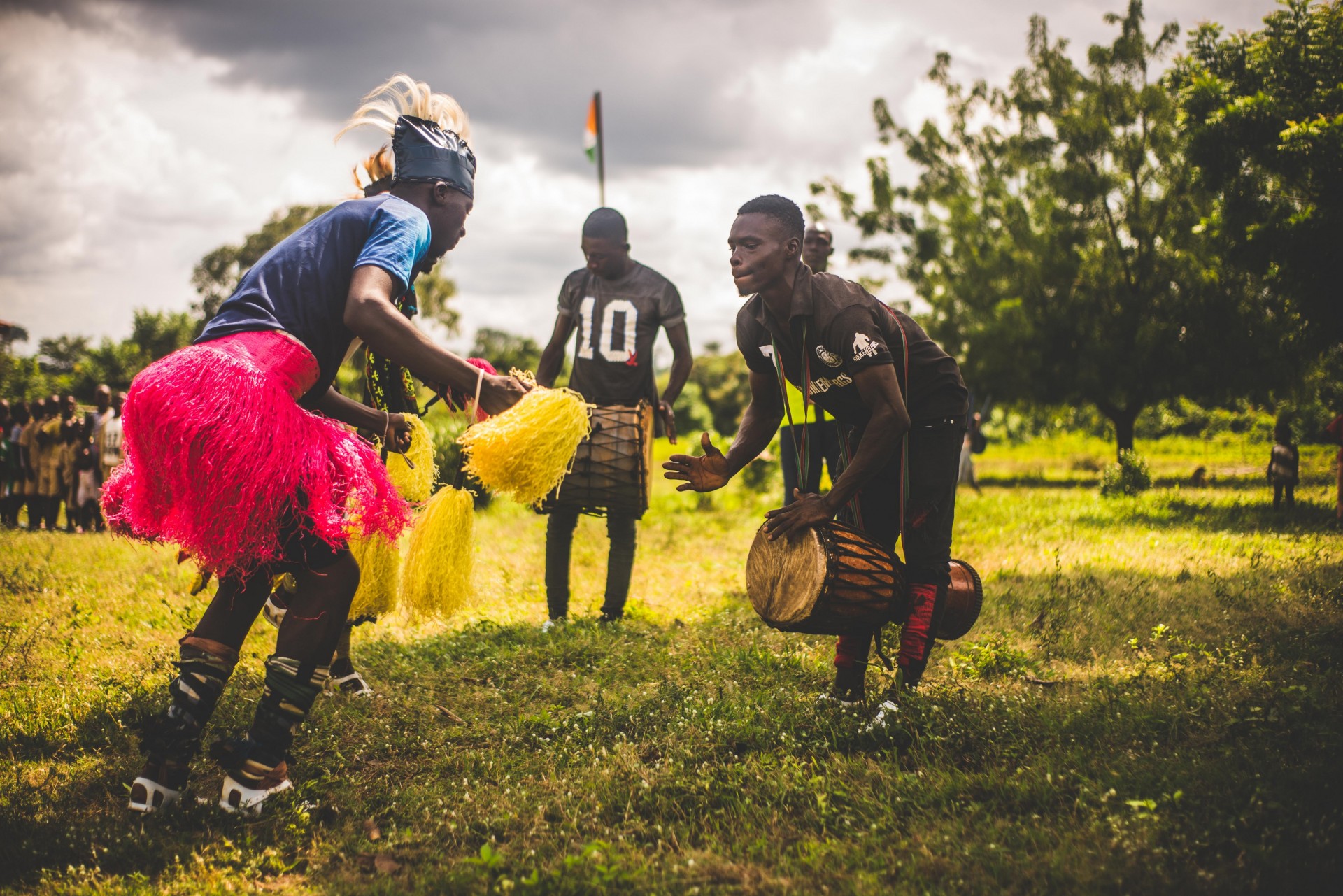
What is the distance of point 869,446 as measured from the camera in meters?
3.44

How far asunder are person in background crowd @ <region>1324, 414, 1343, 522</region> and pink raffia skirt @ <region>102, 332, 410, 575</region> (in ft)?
33.6

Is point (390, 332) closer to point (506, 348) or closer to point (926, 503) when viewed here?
point (926, 503)

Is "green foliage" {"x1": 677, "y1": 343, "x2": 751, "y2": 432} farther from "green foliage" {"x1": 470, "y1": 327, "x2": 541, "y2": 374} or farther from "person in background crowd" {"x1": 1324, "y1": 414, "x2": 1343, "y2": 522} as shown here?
"person in background crowd" {"x1": 1324, "y1": 414, "x2": 1343, "y2": 522}

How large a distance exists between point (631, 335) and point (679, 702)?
8.83ft

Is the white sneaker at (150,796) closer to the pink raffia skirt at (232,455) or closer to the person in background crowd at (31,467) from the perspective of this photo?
the pink raffia skirt at (232,455)

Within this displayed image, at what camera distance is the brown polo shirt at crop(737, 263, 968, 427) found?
3.51 meters

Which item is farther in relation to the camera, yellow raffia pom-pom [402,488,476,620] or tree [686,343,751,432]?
tree [686,343,751,432]

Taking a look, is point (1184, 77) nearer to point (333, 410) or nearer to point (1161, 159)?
point (1161, 159)

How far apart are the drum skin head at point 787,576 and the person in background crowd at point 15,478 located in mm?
13444

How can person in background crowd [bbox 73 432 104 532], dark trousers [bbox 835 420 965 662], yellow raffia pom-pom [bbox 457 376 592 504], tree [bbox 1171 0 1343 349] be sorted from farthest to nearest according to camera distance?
1. person in background crowd [bbox 73 432 104 532]
2. tree [bbox 1171 0 1343 349]
3. dark trousers [bbox 835 420 965 662]
4. yellow raffia pom-pom [bbox 457 376 592 504]

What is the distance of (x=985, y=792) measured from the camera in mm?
3045

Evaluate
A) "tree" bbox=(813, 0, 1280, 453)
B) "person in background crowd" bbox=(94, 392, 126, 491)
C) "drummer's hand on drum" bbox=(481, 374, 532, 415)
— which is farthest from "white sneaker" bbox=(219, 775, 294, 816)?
"tree" bbox=(813, 0, 1280, 453)

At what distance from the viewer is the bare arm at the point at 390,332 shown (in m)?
2.88

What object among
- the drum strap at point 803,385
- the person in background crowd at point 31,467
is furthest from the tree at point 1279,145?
the person in background crowd at point 31,467
